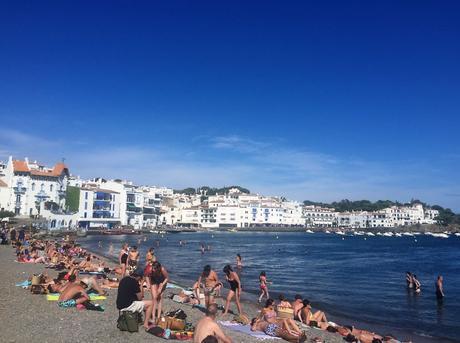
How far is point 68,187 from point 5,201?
1653cm

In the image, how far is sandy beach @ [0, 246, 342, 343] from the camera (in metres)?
10.0

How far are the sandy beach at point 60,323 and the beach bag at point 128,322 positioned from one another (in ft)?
0.44

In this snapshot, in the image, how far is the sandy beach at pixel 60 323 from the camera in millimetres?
10039

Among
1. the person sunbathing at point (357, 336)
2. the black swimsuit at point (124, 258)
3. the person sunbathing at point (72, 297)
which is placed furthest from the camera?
the black swimsuit at point (124, 258)

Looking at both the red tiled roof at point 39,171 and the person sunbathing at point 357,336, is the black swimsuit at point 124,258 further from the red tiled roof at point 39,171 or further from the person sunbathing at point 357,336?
the red tiled roof at point 39,171

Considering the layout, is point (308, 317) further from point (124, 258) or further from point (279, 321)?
point (124, 258)

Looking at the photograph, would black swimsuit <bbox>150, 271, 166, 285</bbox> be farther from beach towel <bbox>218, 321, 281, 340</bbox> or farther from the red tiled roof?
the red tiled roof

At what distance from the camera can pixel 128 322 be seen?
10719mm

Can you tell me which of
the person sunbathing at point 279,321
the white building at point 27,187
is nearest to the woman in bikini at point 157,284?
the person sunbathing at point 279,321

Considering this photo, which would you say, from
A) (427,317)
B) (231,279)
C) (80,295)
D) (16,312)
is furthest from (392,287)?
(16,312)

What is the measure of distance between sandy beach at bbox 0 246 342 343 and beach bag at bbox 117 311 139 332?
0.44 feet

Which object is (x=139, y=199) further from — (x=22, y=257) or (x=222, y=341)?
(x=222, y=341)

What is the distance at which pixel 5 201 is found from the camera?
3418 inches

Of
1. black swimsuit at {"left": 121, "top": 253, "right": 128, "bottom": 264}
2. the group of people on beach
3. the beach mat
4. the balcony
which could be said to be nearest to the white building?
the balcony
